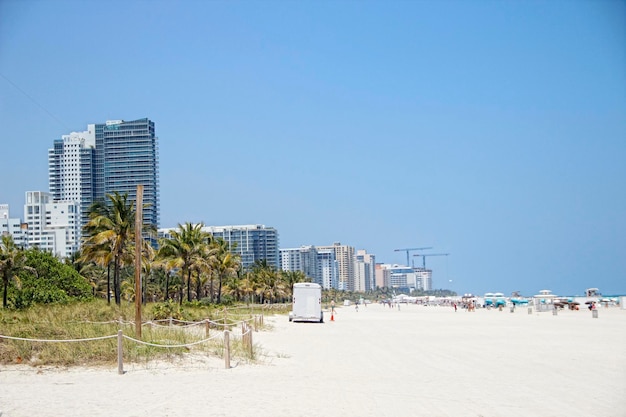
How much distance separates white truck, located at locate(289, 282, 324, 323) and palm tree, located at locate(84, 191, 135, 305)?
11.3 m

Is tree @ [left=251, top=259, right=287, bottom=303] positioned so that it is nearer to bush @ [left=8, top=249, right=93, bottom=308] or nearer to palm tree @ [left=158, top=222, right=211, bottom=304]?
palm tree @ [left=158, top=222, right=211, bottom=304]

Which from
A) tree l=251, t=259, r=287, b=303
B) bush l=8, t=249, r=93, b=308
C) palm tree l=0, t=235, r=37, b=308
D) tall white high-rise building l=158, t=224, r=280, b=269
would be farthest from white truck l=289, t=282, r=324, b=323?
tall white high-rise building l=158, t=224, r=280, b=269

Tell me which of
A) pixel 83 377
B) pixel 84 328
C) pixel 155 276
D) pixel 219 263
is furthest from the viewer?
pixel 155 276

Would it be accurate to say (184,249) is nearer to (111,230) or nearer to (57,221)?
(111,230)

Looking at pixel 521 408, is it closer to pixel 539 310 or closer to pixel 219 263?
pixel 219 263

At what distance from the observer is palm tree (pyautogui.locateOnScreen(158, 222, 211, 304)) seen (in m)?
54.3

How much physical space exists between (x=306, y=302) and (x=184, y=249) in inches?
644

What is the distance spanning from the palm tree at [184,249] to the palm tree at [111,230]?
12.6 meters

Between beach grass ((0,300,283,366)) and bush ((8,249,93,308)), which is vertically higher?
bush ((8,249,93,308))

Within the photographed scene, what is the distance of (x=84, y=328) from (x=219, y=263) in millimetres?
44505

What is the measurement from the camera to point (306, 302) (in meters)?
42.5

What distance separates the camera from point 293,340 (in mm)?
25922

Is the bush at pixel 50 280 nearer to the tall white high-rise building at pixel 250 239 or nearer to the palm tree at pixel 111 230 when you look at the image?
the palm tree at pixel 111 230

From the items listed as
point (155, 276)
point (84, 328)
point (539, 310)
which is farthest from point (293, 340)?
point (155, 276)
